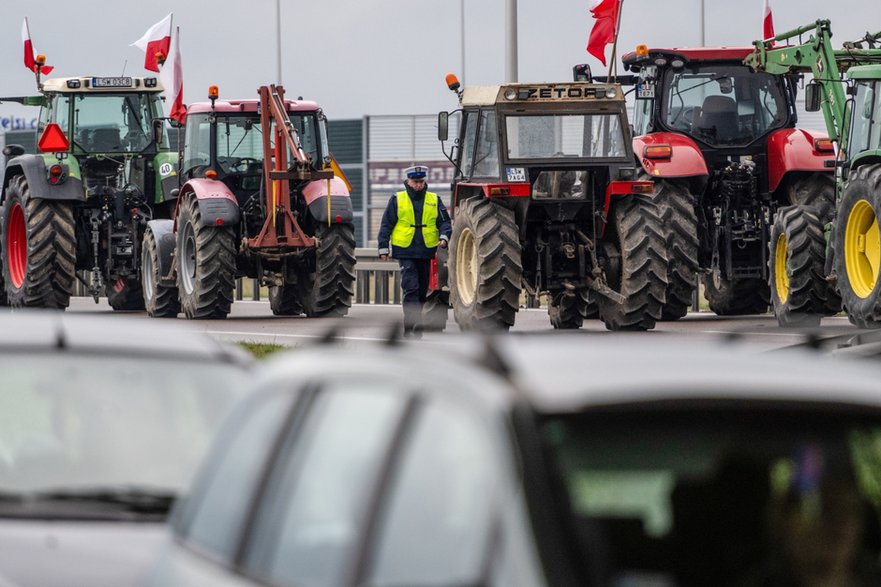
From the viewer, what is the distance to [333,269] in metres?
23.2

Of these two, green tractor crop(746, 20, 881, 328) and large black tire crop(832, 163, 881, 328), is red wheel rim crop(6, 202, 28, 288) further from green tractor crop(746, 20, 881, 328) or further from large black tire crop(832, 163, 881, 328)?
large black tire crop(832, 163, 881, 328)

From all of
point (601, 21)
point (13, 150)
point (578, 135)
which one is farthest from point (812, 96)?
point (13, 150)

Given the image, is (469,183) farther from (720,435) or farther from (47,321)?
(720,435)

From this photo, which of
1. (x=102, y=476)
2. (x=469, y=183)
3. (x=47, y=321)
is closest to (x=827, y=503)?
(x=102, y=476)

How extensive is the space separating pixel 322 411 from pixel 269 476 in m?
0.22

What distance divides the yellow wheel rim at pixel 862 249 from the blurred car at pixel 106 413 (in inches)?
461

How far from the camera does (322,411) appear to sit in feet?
12.6

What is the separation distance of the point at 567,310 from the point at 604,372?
17.2 m

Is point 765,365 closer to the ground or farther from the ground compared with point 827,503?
farther from the ground

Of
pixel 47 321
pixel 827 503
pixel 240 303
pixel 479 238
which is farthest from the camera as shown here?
pixel 240 303

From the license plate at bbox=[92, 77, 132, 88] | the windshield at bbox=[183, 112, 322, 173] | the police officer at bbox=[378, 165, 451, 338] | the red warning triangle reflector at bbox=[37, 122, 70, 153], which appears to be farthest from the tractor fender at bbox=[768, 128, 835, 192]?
the red warning triangle reflector at bbox=[37, 122, 70, 153]

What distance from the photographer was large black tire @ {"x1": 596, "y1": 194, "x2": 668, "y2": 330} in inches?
728

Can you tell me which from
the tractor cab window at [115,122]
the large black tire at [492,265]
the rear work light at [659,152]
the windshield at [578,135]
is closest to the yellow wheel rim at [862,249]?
the windshield at [578,135]

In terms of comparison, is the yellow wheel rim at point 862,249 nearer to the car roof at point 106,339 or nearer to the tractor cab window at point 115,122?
the tractor cab window at point 115,122
